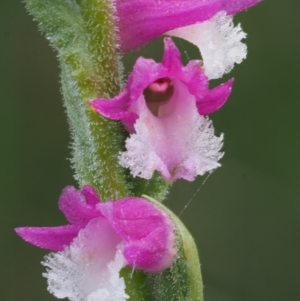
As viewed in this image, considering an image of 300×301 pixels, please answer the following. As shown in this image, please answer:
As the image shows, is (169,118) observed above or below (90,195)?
above

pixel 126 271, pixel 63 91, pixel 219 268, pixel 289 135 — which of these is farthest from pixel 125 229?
pixel 289 135

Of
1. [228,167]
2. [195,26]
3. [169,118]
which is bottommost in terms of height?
[228,167]

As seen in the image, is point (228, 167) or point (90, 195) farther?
point (228, 167)

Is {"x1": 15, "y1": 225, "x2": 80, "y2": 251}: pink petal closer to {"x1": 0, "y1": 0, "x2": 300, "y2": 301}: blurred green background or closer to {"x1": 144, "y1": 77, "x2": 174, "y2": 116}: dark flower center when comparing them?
{"x1": 144, "y1": 77, "x2": 174, "y2": 116}: dark flower center

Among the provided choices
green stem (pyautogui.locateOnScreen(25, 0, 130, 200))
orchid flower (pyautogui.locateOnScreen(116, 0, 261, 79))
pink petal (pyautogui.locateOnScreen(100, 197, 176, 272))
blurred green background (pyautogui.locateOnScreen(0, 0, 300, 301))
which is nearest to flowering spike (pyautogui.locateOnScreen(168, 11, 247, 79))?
orchid flower (pyautogui.locateOnScreen(116, 0, 261, 79))

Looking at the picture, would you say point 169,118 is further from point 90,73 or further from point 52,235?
point 52,235

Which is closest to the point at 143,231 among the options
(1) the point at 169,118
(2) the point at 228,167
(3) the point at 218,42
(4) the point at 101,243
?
(4) the point at 101,243
